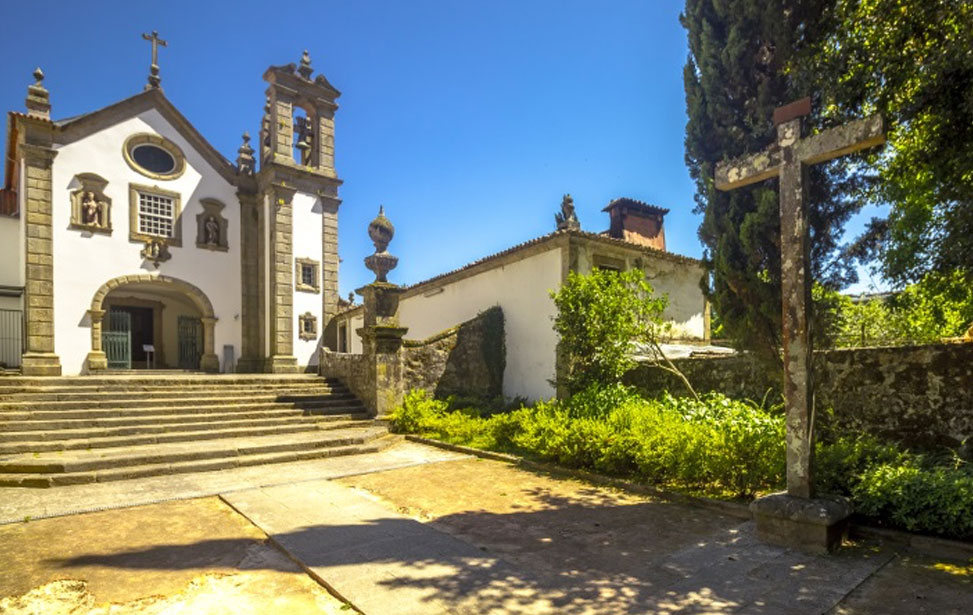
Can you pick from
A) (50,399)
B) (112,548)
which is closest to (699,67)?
(112,548)

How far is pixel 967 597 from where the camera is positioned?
3.47 meters

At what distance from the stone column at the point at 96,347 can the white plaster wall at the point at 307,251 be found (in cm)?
599

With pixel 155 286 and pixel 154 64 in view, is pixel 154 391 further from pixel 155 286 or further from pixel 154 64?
pixel 154 64

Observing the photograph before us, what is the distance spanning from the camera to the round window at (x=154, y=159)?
18.0 meters

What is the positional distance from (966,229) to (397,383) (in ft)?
35.5

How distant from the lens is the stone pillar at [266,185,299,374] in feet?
61.6

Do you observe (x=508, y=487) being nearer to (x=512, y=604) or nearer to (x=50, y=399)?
(x=512, y=604)

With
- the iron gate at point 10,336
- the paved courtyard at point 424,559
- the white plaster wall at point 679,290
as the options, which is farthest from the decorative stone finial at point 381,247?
the iron gate at point 10,336

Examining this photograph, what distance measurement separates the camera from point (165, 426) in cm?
1046

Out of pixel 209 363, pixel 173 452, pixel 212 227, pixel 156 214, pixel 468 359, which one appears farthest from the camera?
pixel 212 227

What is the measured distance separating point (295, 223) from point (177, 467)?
1320 centimetres

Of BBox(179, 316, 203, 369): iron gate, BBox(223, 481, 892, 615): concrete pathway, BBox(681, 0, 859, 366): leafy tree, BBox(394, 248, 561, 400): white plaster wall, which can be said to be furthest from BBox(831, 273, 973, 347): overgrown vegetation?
BBox(179, 316, 203, 369): iron gate

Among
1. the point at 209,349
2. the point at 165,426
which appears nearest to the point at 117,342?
the point at 209,349

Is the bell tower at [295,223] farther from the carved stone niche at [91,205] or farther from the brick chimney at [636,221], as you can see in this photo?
the brick chimney at [636,221]
